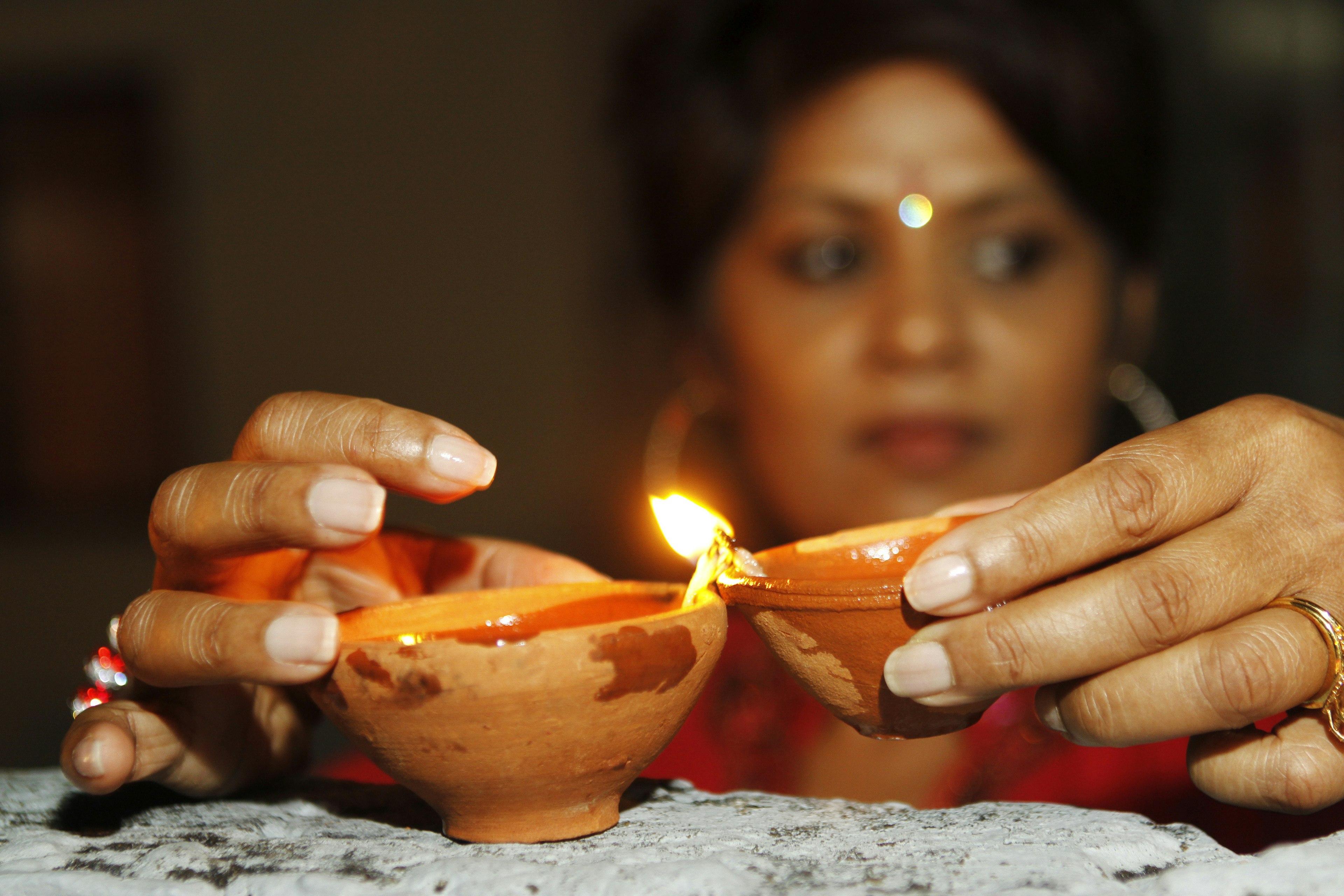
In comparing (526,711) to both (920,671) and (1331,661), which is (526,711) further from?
(1331,661)

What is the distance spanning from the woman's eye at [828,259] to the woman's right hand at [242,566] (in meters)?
1.08

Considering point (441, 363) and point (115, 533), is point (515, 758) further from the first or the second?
point (115, 533)

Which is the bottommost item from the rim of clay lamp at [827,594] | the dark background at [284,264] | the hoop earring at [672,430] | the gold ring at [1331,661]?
the gold ring at [1331,661]

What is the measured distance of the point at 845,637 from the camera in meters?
0.84

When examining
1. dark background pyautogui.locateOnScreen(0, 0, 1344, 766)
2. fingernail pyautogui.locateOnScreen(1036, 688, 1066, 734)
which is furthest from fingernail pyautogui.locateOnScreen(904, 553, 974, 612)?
dark background pyautogui.locateOnScreen(0, 0, 1344, 766)

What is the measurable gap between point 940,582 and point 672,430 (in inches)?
56.6

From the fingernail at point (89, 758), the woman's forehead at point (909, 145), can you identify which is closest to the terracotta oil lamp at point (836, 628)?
the fingernail at point (89, 758)

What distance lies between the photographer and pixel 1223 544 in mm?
823

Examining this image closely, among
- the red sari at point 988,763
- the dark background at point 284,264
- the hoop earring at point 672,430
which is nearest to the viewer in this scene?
the red sari at point 988,763

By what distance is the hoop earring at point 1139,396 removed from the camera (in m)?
2.07

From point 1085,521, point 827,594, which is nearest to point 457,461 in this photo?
point 827,594

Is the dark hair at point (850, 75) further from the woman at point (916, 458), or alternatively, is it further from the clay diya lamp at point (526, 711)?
the clay diya lamp at point (526, 711)

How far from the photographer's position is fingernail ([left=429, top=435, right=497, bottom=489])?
0.84 meters

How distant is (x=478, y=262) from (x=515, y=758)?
121 inches
